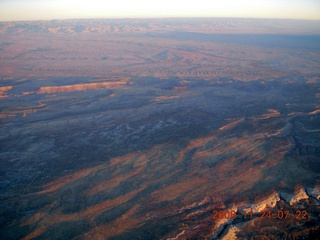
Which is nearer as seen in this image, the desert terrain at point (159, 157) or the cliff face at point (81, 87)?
the desert terrain at point (159, 157)

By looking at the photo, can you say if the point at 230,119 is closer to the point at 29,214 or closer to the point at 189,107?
the point at 189,107
